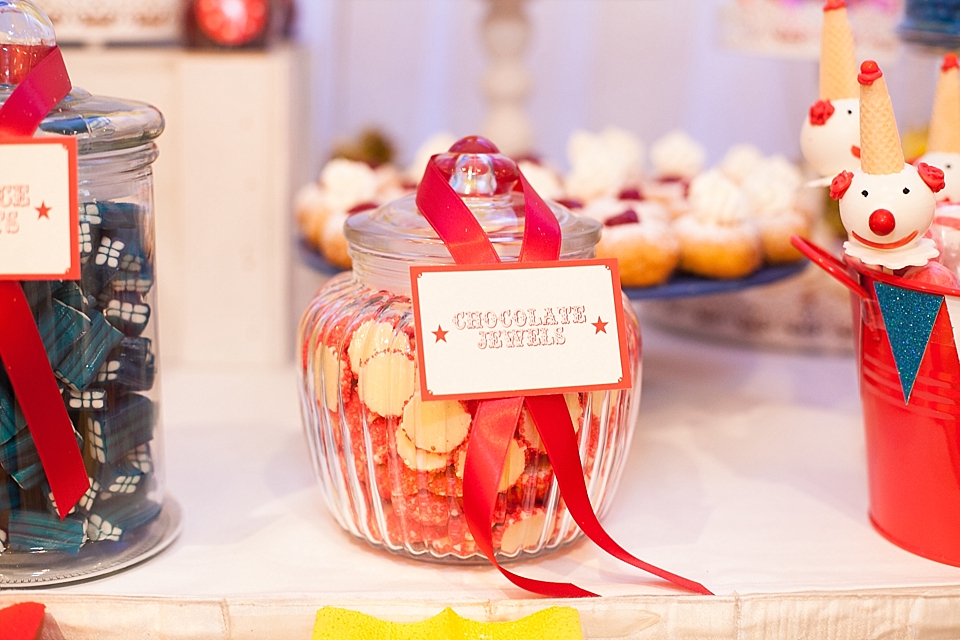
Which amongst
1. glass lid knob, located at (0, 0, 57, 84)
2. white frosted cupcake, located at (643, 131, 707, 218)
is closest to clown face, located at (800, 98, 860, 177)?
white frosted cupcake, located at (643, 131, 707, 218)

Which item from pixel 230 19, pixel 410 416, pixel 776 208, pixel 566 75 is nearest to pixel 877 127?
pixel 410 416

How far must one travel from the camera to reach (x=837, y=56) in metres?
0.85

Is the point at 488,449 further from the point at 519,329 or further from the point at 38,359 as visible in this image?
the point at 38,359

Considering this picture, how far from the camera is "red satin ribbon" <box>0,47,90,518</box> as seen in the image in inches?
27.6

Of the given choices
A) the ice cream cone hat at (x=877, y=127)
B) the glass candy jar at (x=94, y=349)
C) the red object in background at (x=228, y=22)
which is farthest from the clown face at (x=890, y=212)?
the red object in background at (x=228, y=22)

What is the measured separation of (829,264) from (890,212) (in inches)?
4.3

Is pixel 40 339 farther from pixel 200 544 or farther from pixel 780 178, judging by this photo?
pixel 780 178

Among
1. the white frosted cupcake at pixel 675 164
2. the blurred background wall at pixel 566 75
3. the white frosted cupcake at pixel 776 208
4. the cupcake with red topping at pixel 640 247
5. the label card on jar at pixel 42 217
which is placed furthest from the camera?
the blurred background wall at pixel 566 75

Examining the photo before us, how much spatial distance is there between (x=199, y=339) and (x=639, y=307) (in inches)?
30.8

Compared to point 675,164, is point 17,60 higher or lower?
higher

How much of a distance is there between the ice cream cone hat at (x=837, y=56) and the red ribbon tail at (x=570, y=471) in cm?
37

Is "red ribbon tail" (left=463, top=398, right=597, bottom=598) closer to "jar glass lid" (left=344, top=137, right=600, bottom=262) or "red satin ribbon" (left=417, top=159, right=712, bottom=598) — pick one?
"red satin ribbon" (left=417, top=159, right=712, bottom=598)

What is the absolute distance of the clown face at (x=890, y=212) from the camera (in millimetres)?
726

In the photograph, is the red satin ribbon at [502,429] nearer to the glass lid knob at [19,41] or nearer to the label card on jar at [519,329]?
the label card on jar at [519,329]
